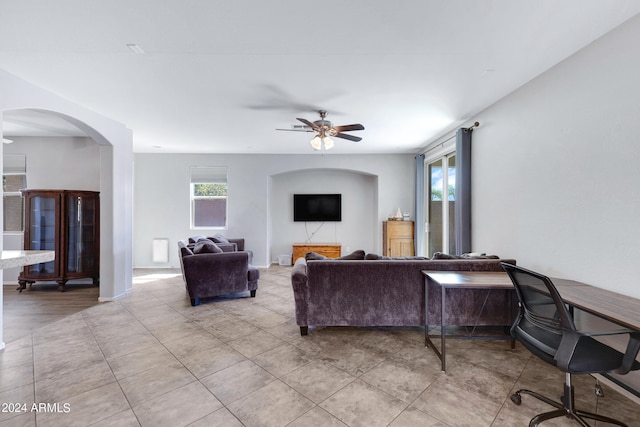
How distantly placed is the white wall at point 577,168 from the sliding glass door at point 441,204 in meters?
1.28

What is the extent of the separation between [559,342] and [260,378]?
2066 mm

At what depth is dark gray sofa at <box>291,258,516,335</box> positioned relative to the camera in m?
2.70

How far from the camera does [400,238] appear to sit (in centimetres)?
575

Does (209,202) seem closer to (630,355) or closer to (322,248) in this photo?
(322,248)

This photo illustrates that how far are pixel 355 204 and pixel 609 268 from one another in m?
4.95

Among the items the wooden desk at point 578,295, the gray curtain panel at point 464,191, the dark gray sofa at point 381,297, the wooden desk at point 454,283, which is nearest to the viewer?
the wooden desk at point 578,295

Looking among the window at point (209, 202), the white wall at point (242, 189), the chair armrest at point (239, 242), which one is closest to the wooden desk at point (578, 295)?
the white wall at point (242, 189)

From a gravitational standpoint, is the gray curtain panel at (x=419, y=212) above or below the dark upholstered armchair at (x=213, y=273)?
above

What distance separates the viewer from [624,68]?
1908 mm

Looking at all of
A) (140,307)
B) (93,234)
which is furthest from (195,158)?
(140,307)

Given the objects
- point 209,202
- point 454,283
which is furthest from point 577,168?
point 209,202

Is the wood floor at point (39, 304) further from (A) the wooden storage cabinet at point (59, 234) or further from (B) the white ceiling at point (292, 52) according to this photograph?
(B) the white ceiling at point (292, 52)

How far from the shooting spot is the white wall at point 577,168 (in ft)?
6.22

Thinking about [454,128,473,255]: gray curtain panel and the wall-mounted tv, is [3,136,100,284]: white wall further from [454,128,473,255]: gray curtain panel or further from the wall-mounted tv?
[454,128,473,255]: gray curtain panel
